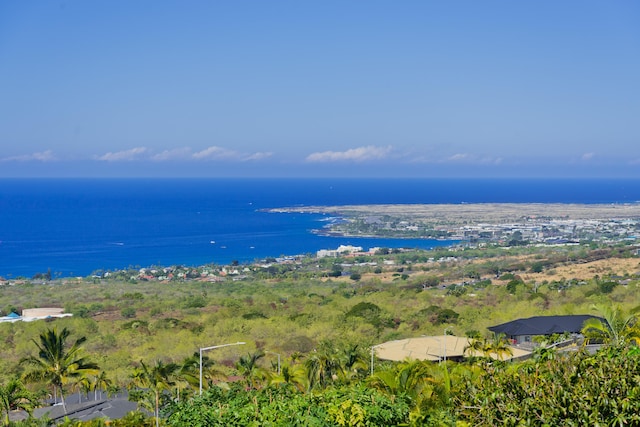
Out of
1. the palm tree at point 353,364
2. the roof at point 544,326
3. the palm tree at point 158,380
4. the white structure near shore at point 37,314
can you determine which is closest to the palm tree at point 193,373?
the palm tree at point 158,380

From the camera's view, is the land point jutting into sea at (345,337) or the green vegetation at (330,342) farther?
the land point jutting into sea at (345,337)

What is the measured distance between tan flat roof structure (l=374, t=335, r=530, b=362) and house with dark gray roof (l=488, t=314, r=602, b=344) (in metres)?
2.82

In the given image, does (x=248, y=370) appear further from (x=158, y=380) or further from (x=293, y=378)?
(x=158, y=380)

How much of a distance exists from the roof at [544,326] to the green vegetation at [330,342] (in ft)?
5.38

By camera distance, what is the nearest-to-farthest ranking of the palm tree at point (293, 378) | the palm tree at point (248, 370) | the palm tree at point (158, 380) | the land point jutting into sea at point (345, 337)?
the land point jutting into sea at point (345, 337) < the palm tree at point (158, 380) < the palm tree at point (293, 378) < the palm tree at point (248, 370)

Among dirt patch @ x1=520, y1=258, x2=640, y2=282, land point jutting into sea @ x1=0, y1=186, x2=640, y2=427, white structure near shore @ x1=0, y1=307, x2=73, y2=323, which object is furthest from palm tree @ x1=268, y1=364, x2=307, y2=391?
dirt patch @ x1=520, y1=258, x2=640, y2=282

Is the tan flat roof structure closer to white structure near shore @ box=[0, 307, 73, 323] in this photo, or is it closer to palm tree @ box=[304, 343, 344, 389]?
palm tree @ box=[304, 343, 344, 389]

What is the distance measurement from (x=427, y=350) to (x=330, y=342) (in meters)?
7.01

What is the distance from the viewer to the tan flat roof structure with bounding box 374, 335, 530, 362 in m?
33.0

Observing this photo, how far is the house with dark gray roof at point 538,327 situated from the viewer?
36.4 metres

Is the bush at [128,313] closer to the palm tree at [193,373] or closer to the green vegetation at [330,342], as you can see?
the green vegetation at [330,342]

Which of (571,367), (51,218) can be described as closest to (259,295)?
(571,367)

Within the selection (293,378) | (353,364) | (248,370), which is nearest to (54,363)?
(248,370)

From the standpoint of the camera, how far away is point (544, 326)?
37.2m
